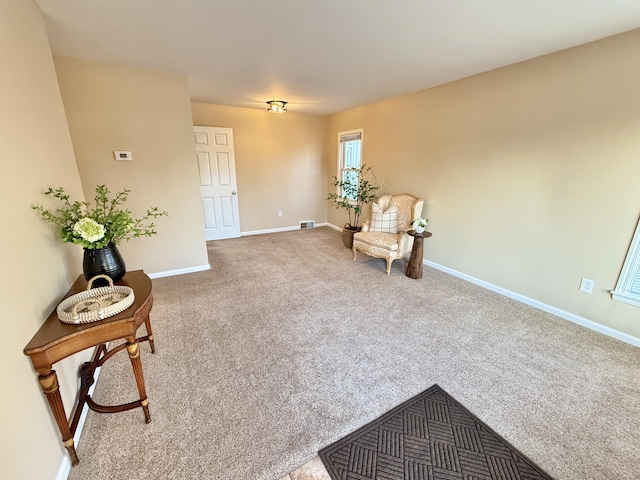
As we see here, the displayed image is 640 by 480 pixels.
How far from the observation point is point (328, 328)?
2422mm

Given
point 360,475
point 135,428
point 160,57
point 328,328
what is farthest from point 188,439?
point 160,57

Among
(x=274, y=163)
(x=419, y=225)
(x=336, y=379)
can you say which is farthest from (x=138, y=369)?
(x=274, y=163)

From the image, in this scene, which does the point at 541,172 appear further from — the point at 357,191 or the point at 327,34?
the point at 357,191

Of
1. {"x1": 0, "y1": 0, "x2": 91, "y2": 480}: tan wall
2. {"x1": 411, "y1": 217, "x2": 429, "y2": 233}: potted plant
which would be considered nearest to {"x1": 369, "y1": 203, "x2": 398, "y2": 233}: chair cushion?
{"x1": 411, "y1": 217, "x2": 429, "y2": 233}: potted plant

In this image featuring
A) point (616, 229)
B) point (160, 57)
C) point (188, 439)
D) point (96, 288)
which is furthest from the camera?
point (160, 57)

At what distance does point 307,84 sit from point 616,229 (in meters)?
3.47

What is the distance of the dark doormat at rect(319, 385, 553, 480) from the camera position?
1.28 meters

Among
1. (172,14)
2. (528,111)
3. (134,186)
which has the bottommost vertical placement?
(134,186)

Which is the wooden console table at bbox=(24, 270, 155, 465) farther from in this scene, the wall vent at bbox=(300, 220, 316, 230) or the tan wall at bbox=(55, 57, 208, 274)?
the wall vent at bbox=(300, 220, 316, 230)

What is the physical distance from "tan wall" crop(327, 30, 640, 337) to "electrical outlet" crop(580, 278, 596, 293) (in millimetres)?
39

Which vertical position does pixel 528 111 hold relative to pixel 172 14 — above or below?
below

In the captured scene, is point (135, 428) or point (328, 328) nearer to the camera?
point (135, 428)

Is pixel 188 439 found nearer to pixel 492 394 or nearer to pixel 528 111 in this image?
pixel 492 394

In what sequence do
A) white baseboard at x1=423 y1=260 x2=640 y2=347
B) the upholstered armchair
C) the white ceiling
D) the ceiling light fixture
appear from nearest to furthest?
the white ceiling, white baseboard at x1=423 y1=260 x2=640 y2=347, the upholstered armchair, the ceiling light fixture
